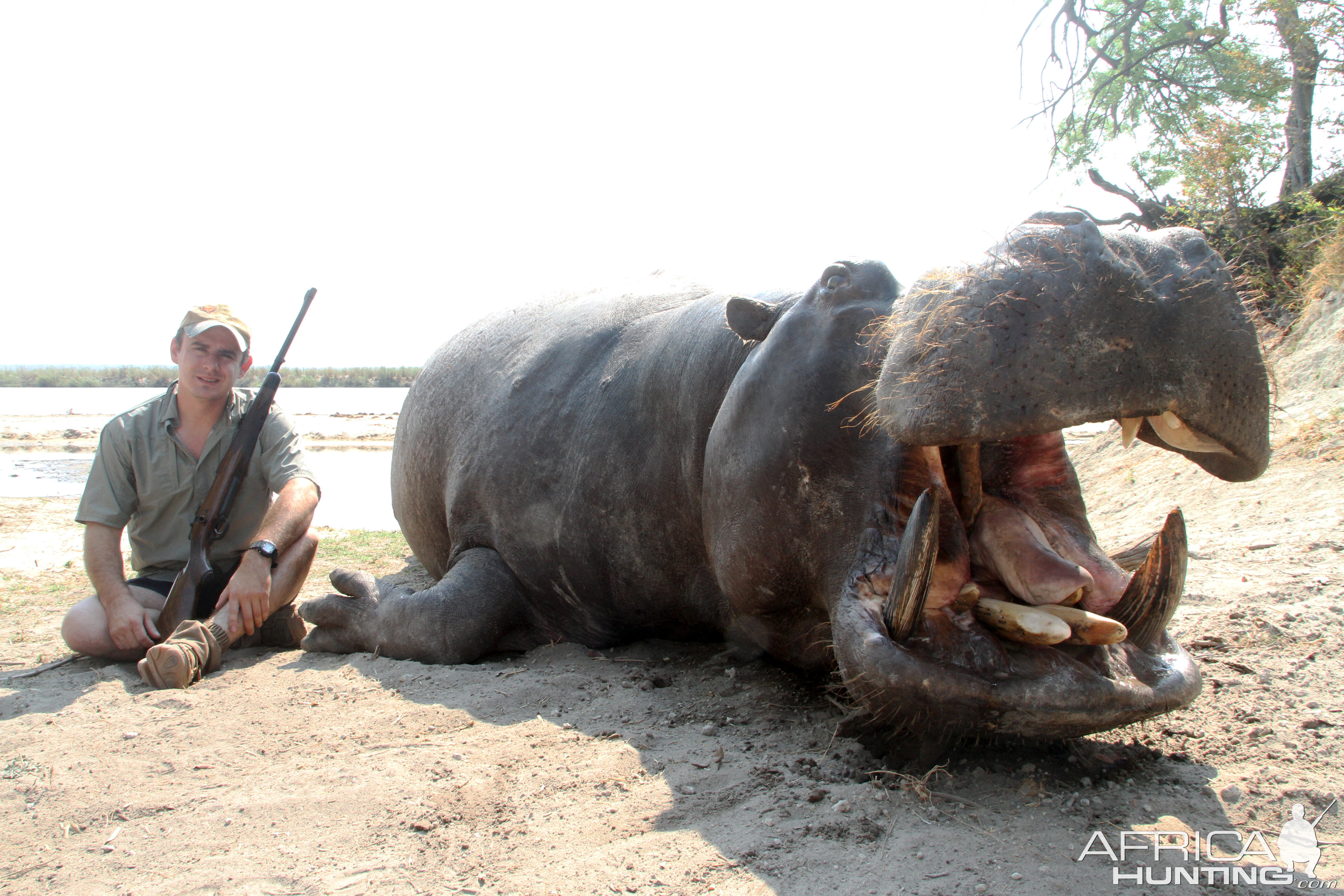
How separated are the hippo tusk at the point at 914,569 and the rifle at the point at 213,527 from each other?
10.3 ft

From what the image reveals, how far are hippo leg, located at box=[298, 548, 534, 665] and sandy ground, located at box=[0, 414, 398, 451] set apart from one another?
1205cm

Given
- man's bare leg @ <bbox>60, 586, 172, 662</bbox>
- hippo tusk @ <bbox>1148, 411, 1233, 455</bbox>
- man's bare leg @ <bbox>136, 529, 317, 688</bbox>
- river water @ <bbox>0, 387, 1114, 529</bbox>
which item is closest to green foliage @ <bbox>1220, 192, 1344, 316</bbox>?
river water @ <bbox>0, 387, 1114, 529</bbox>

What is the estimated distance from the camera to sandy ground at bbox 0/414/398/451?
18.2m

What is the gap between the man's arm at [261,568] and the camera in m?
3.82

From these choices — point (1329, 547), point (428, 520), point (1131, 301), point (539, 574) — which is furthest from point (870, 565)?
point (428, 520)

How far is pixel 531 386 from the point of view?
3990 mm

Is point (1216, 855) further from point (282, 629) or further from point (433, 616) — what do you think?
point (282, 629)

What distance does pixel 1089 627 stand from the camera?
80.7 inches

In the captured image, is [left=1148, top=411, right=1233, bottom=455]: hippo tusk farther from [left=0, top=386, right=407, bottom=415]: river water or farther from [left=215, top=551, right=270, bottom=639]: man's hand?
[left=0, top=386, right=407, bottom=415]: river water

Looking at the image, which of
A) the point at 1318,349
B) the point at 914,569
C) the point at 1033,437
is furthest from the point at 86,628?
the point at 1318,349

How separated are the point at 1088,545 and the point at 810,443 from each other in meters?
0.81

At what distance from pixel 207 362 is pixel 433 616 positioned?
1772 millimetres

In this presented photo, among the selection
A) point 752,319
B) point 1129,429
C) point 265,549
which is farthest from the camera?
point 265,549

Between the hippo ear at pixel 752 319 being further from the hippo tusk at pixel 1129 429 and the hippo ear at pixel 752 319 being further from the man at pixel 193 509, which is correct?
the man at pixel 193 509
